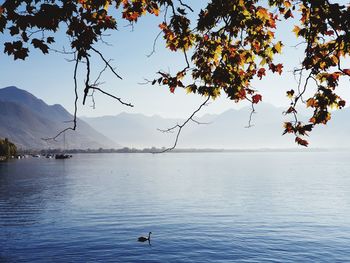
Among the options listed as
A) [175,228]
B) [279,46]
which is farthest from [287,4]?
[175,228]

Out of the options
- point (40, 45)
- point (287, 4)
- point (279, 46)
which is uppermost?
point (287, 4)

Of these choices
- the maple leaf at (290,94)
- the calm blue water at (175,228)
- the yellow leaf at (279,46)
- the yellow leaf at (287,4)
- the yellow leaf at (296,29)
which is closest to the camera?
the maple leaf at (290,94)

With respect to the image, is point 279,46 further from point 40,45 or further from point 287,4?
point 40,45

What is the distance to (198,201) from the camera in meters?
71.6

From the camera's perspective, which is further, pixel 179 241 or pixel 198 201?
pixel 198 201

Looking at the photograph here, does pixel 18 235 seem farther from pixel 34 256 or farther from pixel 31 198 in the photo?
pixel 31 198

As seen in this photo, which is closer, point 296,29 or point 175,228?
point 296,29

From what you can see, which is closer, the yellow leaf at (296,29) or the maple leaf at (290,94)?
the maple leaf at (290,94)

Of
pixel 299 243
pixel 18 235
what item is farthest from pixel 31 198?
pixel 299 243

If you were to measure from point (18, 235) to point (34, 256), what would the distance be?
33.1 feet

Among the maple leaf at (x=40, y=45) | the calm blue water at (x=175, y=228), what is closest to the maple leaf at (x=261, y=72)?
the maple leaf at (x=40, y=45)

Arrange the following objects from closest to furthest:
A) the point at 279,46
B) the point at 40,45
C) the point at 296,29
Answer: the point at 40,45
the point at 296,29
the point at 279,46

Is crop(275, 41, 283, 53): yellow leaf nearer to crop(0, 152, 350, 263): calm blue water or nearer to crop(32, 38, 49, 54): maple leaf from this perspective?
crop(32, 38, 49, 54): maple leaf

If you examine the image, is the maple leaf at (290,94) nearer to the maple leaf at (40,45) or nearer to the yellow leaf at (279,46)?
the yellow leaf at (279,46)
